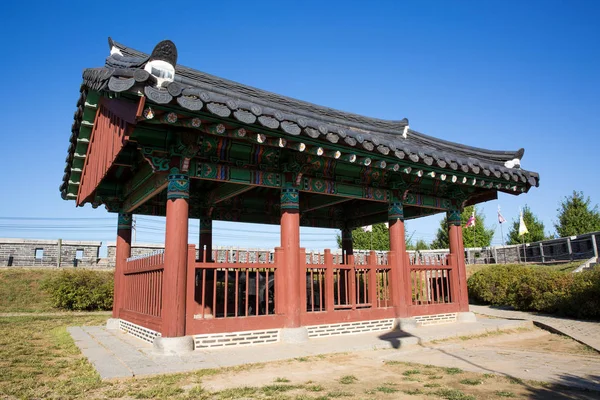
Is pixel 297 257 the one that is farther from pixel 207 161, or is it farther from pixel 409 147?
pixel 409 147

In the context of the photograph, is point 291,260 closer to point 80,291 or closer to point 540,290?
point 540,290

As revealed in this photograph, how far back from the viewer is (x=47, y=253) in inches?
1007

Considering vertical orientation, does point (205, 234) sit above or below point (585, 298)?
above

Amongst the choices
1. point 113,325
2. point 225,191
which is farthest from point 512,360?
point 113,325

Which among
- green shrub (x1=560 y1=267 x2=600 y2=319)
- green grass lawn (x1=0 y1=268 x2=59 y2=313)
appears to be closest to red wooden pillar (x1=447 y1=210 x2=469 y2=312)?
green shrub (x1=560 y1=267 x2=600 y2=319)

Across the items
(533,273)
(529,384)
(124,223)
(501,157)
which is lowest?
(529,384)

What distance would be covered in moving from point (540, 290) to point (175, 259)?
1234cm

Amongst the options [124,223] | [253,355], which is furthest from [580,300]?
[124,223]

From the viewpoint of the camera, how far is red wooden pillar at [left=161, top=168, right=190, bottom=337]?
6.46 metres

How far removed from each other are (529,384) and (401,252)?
4.95 metres

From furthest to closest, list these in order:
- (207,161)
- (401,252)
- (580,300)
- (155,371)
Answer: (580,300), (401,252), (207,161), (155,371)

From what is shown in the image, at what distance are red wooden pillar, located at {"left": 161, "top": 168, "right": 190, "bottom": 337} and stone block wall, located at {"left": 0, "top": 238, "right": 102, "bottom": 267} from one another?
21784 millimetres

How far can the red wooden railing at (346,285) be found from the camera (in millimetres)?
8102

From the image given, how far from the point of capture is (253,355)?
628 cm
